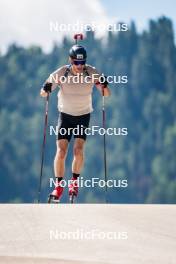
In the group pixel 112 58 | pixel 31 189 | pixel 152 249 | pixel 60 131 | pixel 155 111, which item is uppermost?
pixel 112 58

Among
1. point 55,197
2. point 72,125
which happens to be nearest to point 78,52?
point 72,125

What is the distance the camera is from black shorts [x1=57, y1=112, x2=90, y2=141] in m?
11.4

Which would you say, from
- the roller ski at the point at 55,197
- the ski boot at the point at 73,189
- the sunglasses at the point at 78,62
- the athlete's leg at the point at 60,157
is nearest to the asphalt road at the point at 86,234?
the roller ski at the point at 55,197

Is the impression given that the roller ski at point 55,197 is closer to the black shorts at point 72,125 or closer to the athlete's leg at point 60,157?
the athlete's leg at point 60,157

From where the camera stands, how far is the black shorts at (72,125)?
37.6 ft

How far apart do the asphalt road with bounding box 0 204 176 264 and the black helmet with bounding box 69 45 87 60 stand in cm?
182

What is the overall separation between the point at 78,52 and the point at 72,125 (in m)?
1.09

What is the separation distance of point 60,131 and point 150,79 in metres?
164

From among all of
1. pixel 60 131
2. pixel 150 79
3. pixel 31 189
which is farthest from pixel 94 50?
pixel 60 131

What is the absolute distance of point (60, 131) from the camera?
1154cm

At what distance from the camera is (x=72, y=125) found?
455 inches

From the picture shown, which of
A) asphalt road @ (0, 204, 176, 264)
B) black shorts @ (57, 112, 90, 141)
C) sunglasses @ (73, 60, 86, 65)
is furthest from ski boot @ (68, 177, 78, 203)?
sunglasses @ (73, 60, 86, 65)

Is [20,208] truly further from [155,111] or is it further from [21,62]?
[21,62]

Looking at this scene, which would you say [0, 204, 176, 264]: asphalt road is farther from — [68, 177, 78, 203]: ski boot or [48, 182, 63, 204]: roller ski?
[68, 177, 78, 203]: ski boot
